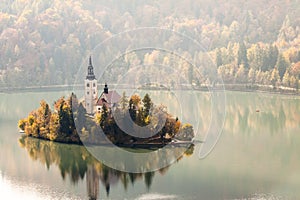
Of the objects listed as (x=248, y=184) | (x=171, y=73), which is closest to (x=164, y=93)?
(x=171, y=73)

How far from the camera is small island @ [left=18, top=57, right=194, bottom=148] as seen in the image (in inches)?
620

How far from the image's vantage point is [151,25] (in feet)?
146

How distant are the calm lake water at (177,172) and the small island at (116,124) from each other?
15.4 inches

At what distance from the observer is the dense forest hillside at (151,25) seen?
32844 millimetres

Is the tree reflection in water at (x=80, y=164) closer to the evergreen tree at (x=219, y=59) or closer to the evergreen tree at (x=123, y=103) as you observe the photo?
the evergreen tree at (x=123, y=103)

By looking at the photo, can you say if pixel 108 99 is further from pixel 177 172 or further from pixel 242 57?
pixel 242 57

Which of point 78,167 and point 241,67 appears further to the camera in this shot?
point 241,67

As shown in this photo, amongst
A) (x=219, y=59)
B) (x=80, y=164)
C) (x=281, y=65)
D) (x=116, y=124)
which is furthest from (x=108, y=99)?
(x=219, y=59)

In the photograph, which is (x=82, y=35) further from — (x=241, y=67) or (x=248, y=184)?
(x=248, y=184)

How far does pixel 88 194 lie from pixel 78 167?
1.82 meters

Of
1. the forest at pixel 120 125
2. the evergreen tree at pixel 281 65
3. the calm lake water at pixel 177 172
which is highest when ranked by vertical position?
the evergreen tree at pixel 281 65

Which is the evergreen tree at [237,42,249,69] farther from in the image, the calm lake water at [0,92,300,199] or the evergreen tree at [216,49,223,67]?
the calm lake water at [0,92,300,199]

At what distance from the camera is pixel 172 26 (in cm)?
4397

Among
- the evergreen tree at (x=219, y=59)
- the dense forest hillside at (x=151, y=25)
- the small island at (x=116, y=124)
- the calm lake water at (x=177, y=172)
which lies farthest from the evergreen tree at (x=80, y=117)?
the evergreen tree at (x=219, y=59)
